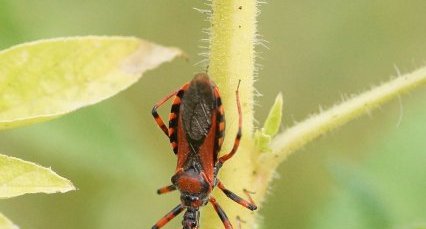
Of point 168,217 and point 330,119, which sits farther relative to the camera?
point 168,217

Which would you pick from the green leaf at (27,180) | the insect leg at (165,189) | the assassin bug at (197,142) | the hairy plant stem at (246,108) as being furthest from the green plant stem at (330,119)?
the green leaf at (27,180)

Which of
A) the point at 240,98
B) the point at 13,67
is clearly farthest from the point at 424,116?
the point at 13,67

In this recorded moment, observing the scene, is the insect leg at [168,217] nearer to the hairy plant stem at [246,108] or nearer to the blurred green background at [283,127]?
the blurred green background at [283,127]

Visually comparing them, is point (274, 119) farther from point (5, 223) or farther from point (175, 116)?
point (5, 223)

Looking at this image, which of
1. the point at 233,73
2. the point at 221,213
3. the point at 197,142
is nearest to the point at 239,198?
the point at 221,213

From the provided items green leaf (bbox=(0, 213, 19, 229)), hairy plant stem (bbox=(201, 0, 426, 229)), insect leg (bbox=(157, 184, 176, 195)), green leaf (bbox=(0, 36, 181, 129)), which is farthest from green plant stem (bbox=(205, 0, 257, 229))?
green leaf (bbox=(0, 213, 19, 229))
